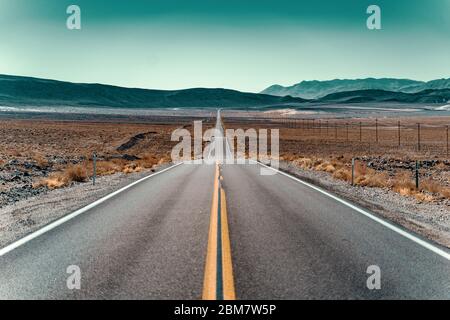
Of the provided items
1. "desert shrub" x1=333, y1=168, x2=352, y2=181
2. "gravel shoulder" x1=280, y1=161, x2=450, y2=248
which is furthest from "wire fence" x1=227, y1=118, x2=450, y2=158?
"gravel shoulder" x1=280, y1=161, x2=450, y2=248

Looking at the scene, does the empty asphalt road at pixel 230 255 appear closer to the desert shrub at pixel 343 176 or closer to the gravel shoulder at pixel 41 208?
the gravel shoulder at pixel 41 208

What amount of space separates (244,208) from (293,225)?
2.33 meters

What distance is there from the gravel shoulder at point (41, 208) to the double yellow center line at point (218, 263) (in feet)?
11.9

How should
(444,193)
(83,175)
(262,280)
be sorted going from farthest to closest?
(83,175) → (444,193) → (262,280)

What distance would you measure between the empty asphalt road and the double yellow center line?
0.04 metres

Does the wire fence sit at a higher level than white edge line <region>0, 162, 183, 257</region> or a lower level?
higher

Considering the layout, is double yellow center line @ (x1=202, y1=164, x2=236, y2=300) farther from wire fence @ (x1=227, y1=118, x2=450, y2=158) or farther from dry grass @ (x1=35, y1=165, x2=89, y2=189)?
wire fence @ (x1=227, y1=118, x2=450, y2=158)

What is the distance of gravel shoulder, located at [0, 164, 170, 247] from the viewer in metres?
9.25

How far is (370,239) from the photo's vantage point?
814 cm

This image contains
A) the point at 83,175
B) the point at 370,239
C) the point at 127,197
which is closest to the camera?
the point at 370,239

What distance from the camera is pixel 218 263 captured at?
6598mm
